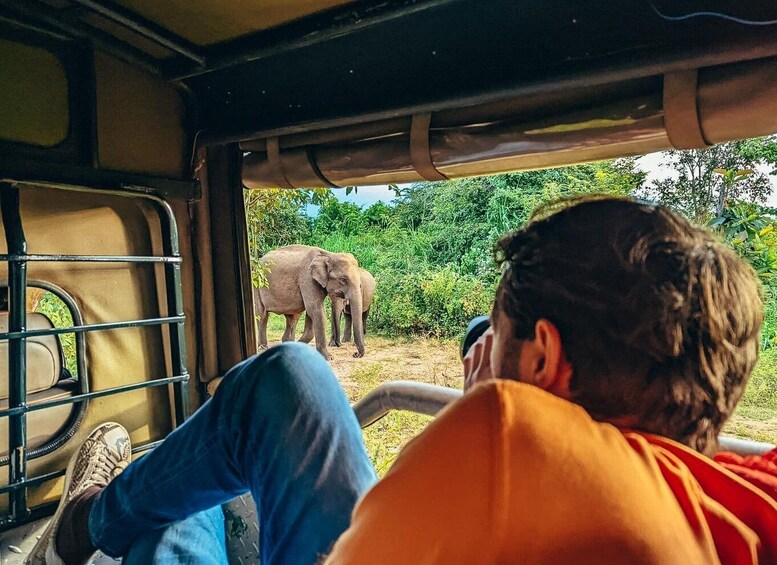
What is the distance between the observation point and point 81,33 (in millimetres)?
1569

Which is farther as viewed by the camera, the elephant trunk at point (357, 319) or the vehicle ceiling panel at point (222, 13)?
the elephant trunk at point (357, 319)

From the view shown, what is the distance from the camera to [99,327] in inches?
64.3

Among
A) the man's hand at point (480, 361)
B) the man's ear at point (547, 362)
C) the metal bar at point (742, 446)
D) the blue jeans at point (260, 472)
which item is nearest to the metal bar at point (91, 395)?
the blue jeans at point (260, 472)

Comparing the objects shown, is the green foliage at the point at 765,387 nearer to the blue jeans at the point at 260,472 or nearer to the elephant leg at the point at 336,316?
the blue jeans at the point at 260,472

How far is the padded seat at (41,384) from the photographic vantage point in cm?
149

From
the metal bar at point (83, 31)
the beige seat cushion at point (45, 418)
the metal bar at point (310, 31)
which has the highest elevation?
the metal bar at point (83, 31)

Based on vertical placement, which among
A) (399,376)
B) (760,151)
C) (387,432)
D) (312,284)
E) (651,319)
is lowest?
(387,432)

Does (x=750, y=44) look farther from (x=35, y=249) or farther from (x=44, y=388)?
(x=44, y=388)

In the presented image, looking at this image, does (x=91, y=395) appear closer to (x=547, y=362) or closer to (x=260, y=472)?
(x=260, y=472)

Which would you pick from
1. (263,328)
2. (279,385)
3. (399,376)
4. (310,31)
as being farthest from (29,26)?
(263,328)

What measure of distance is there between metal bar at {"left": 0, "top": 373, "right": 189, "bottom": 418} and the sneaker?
0.58ft

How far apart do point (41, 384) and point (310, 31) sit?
1.24 metres

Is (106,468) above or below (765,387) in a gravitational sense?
above

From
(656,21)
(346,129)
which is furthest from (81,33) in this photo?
(656,21)
